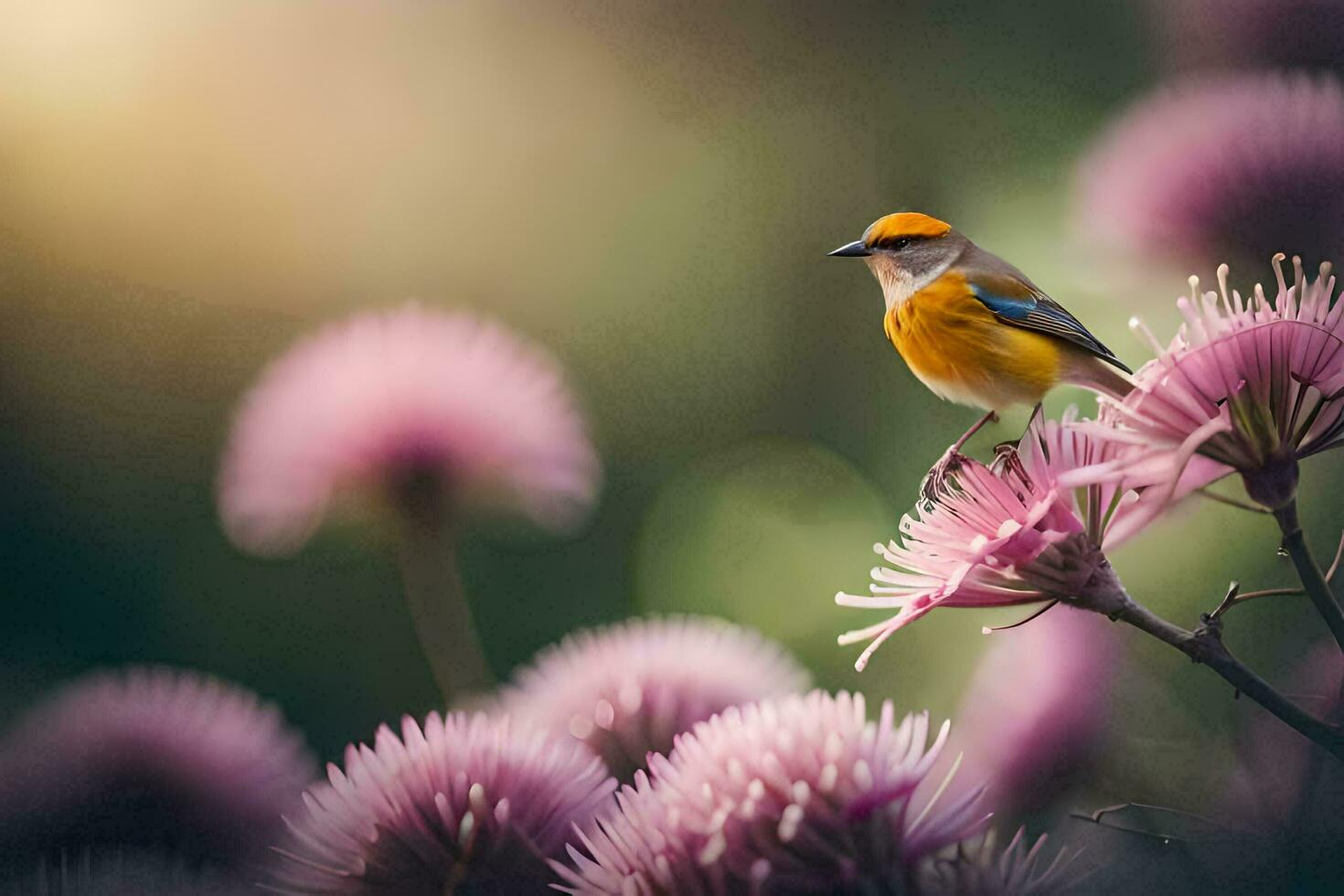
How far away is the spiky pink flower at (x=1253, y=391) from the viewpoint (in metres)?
0.23

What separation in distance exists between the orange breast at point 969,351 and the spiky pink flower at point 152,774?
25cm

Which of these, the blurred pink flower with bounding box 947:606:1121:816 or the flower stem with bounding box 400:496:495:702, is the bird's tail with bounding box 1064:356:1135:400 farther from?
the flower stem with bounding box 400:496:495:702

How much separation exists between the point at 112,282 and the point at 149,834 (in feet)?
1.64

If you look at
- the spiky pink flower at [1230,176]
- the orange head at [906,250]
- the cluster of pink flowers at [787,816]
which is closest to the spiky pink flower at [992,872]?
the cluster of pink flowers at [787,816]

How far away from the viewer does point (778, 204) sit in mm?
770

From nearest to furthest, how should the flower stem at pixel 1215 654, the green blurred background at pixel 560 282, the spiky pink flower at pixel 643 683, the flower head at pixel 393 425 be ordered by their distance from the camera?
the flower stem at pixel 1215 654, the spiky pink flower at pixel 643 683, the flower head at pixel 393 425, the green blurred background at pixel 560 282

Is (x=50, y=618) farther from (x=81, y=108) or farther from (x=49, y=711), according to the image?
(x=81, y=108)

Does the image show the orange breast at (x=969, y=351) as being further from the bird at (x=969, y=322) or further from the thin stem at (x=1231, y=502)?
the thin stem at (x=1231, y=502)

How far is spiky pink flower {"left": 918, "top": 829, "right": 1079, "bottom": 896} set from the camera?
0.24 meters

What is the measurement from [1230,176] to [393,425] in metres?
0.36

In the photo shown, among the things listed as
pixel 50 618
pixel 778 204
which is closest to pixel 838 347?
pixel 778 204

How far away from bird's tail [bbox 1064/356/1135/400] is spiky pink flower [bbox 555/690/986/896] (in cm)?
11

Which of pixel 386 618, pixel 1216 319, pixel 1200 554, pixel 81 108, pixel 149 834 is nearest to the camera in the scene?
pixel 1216 319

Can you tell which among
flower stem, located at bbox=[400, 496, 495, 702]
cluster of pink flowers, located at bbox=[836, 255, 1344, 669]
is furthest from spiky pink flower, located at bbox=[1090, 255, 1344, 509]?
flower stem, located at bbox=[400, 496, 495, 702]
